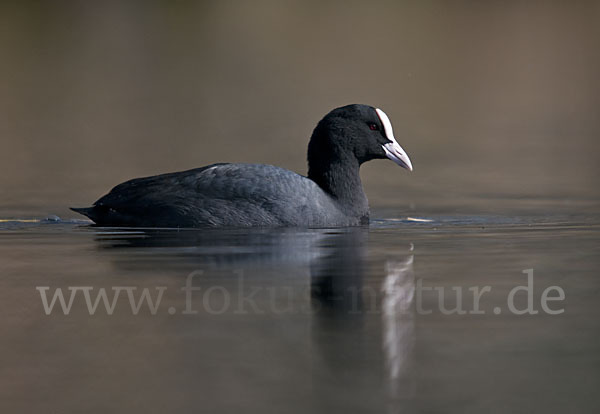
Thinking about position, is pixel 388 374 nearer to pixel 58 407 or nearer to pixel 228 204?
pixel 58 407

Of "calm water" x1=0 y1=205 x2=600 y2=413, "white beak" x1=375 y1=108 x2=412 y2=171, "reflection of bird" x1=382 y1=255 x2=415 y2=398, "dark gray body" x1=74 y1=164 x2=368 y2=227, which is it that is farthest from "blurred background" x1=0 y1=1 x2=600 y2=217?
"reflection of bird" x1=382 y1=255 x2=415 y2=398

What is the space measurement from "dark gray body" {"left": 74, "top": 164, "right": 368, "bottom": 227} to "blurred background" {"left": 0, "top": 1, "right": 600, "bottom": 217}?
54.5 inches

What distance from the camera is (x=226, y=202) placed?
8.83m

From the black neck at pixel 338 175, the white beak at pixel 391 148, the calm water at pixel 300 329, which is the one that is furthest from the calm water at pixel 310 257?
the white beak at pixel 391 148

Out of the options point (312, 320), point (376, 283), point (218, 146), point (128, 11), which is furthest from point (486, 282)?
point (128, 11)

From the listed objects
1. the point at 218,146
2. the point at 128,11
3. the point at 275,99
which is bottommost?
the point at 218,146

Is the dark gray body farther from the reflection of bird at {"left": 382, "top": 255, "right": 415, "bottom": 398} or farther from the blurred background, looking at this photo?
the reflection of bird at {"left": 382, "top": 255, "right": 415, "bottom": 398}

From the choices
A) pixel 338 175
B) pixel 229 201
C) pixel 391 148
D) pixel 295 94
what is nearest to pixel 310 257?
pixel 229 201

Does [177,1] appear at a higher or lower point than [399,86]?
higher

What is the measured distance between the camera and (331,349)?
4727mm

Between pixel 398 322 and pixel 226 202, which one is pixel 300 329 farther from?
pixel 226 202

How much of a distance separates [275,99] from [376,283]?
563 inches

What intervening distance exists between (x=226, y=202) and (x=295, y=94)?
12.0 meters

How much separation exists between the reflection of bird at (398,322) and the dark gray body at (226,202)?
1865 mm
